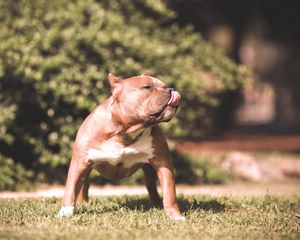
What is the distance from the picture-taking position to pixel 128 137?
580cm

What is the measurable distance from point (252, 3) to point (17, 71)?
52.2 feet

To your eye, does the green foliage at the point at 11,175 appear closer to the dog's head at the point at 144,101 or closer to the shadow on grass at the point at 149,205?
the shadow on grass at the point at 149,205

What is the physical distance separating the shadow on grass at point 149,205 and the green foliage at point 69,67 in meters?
2.88

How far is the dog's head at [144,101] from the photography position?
18.2 ft

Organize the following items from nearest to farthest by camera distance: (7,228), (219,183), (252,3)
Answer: (7,228) < (219,183) < (252,3)

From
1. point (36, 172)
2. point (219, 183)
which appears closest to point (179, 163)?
point (219, 183)

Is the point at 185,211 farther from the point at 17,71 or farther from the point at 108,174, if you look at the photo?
the point at 17,71

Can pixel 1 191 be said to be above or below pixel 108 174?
below

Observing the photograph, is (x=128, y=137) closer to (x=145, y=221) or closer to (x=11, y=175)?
(x=145, y=221)

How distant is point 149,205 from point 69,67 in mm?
3896

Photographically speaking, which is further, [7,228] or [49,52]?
[49,52]

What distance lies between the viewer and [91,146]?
5.83m

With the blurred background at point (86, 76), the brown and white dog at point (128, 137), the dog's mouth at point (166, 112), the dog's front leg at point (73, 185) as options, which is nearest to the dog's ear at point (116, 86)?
the brown and white dog at point (128, 137)

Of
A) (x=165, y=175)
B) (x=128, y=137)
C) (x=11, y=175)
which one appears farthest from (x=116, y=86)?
(x=11, y=175)
